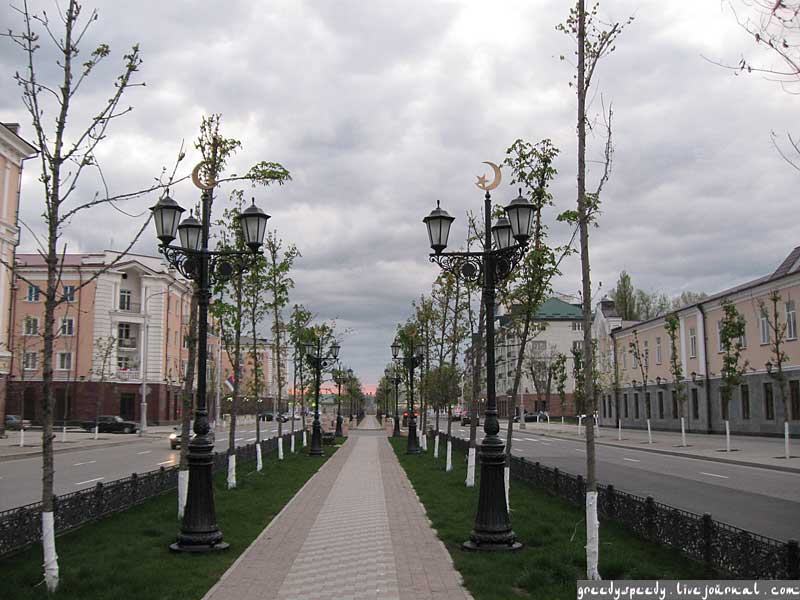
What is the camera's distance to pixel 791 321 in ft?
118

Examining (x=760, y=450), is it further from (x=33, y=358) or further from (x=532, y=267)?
(x=33, y=358)

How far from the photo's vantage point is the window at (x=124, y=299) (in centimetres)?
6209

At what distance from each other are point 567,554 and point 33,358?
53705mm

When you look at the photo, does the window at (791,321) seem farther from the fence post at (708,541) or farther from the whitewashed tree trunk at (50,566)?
the whitewashed tree trunk at (50,566)

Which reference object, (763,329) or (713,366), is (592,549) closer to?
(763,329)

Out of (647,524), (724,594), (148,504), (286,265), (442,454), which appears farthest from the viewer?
(442,454)

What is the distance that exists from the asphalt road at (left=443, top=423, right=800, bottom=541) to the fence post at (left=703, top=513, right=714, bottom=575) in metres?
4.04

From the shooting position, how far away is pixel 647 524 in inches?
363

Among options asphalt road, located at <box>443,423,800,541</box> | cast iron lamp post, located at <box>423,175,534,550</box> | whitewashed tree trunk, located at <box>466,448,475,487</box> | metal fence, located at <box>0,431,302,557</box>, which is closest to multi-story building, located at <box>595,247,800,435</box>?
asphalt road, located at <box>443,423,800,541</box>

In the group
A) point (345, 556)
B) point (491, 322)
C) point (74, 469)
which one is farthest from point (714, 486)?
point (74, 469)

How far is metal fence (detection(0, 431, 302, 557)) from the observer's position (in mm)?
8500

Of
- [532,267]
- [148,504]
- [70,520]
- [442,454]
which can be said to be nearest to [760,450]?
[442,454]

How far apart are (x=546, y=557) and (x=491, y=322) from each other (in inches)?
125

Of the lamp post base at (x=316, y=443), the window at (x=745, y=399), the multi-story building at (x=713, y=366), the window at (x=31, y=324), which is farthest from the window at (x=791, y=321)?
the window at (x=31, y=324)
